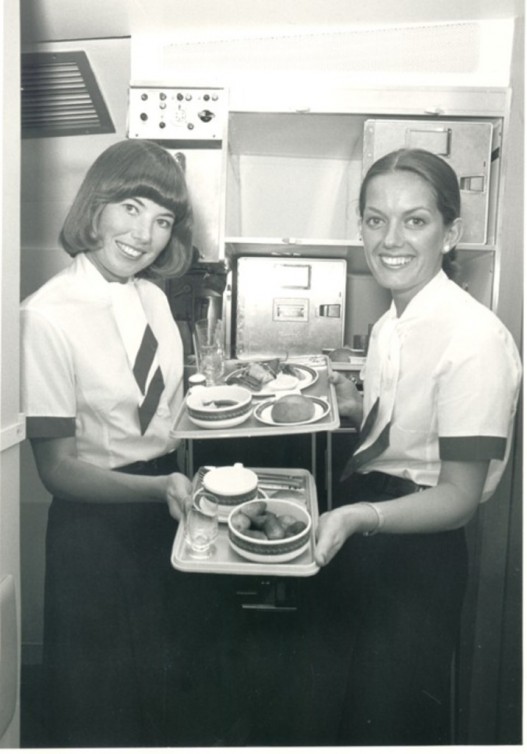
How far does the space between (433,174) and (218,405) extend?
2.60 feet

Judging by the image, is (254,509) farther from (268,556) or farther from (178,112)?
(178,112)

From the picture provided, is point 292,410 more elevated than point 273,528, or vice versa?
point 292,410

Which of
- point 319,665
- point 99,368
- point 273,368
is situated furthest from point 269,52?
point 319,665

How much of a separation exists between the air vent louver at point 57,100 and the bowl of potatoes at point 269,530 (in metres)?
1.06

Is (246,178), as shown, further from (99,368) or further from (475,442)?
(475,442)

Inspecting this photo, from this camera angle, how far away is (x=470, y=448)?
61.3 inches

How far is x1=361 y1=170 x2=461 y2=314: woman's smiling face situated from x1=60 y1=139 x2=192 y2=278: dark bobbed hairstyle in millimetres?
481

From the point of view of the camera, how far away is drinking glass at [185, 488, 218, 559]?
1431 millimetres

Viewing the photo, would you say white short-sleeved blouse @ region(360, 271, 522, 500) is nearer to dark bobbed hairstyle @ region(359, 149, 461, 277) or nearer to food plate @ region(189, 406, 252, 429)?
dark bobbed hairstyle @ region(359, 149, 461, 277)

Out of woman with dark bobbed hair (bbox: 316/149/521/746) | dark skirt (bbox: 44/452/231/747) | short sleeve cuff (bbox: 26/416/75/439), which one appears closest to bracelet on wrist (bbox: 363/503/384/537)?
woman with dark bobbed hair (bbox: 316/149/521/746)

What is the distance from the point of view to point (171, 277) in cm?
168

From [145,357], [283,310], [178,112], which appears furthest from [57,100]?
[283,310]

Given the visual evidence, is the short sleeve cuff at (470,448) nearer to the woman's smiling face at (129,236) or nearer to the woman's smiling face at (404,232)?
the woman's smiling face at (404,232)

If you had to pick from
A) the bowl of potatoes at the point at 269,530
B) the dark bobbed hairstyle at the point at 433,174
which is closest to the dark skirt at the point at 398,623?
the bowl of potatoes at the point at 269,530
